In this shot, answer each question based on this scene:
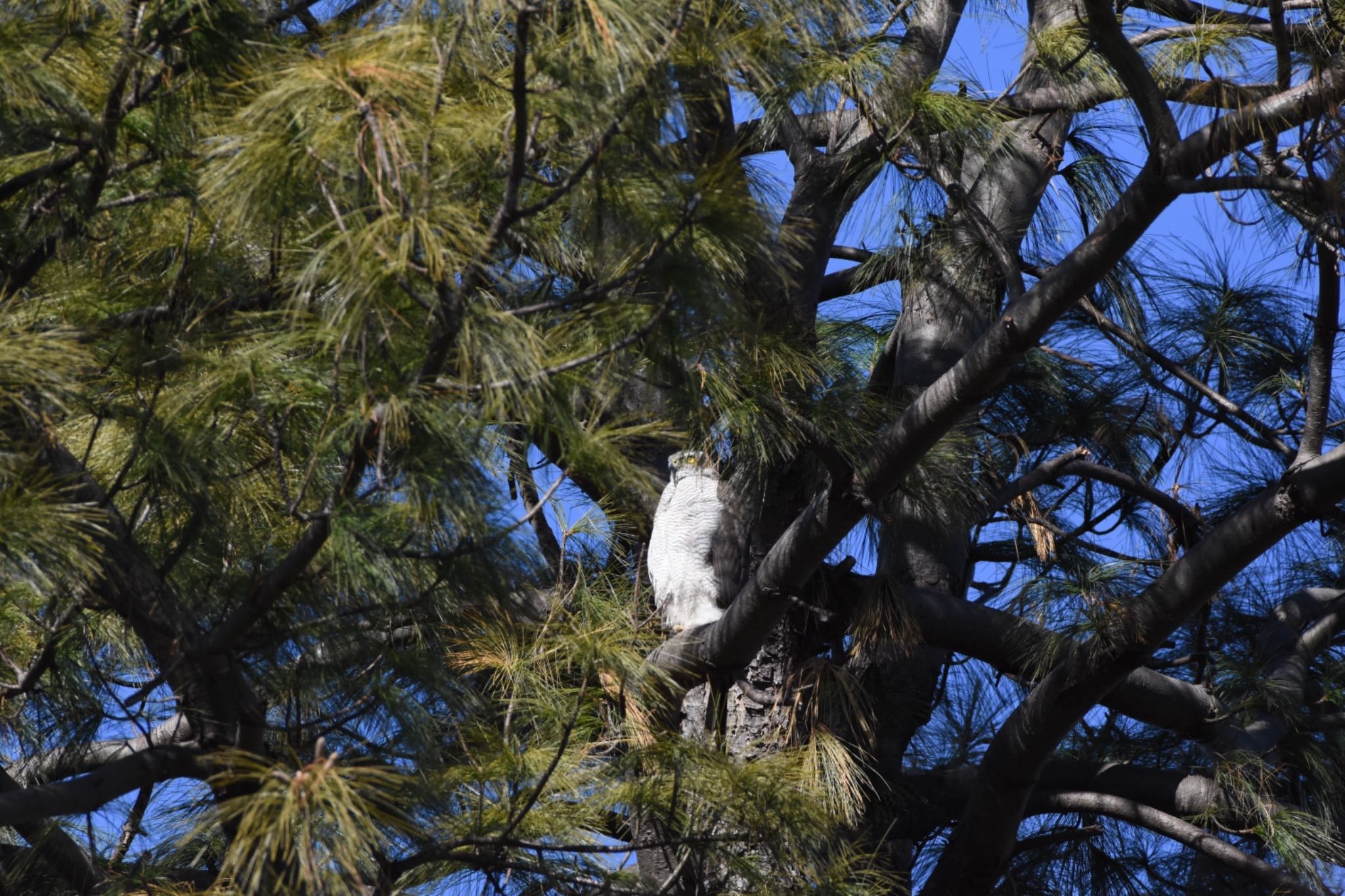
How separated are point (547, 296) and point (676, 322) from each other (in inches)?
11.2

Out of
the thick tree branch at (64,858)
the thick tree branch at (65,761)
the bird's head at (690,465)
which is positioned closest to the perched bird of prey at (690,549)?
the bird's head at (690,465)

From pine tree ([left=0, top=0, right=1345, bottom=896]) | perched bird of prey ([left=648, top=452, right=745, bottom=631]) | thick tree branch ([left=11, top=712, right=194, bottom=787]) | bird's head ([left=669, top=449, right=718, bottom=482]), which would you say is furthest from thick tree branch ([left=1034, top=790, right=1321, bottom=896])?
thick tree branch ([left=11, top=712, right=194, bottom=787])

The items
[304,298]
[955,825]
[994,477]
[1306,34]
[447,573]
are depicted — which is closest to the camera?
[304,298]

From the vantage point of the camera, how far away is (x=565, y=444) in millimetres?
1586

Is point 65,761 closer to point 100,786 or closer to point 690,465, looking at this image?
point 100,786

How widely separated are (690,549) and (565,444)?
0.98 m

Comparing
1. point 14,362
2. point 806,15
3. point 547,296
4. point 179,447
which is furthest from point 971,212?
point 14,362

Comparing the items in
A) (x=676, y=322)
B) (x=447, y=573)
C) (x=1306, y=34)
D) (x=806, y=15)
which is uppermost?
(x=806, y=15)

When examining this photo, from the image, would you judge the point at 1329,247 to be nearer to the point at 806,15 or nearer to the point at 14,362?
the point at 806,15

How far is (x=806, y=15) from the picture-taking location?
1.68 m

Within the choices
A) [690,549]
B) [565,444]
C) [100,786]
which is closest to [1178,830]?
[690,549]

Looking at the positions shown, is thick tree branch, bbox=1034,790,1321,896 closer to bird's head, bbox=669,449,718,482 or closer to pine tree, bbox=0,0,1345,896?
pine tree, bbox=0,0,1345,896

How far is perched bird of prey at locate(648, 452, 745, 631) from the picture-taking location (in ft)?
8.25

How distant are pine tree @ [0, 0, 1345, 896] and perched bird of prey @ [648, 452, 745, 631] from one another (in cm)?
5
